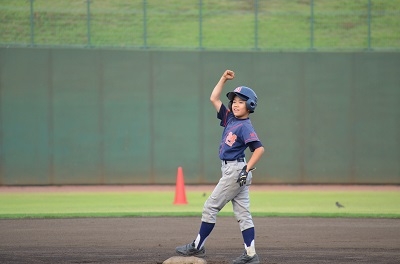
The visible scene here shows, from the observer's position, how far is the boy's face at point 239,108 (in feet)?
30.1

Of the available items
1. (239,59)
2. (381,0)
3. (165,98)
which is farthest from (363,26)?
(165,98)

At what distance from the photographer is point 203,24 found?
909 inches

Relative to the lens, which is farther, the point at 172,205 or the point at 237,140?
the point at 172,205

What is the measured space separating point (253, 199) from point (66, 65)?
6620 mm

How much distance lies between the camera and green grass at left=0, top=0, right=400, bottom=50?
2197cm

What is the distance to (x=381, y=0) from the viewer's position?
917 inches

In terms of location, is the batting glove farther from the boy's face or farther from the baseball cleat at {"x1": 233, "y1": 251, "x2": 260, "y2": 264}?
the baseball cleat at {"x1": 233, "y1": 251, "x2": 260, "y2": 264}

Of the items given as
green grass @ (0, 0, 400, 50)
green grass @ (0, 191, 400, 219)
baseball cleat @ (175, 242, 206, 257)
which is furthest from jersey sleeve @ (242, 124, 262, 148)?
green grass @ (0, 0, 400, 50)

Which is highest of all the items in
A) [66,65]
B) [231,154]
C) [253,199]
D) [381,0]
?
[381,0]

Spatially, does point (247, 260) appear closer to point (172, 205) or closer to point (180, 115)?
point (172, 205)

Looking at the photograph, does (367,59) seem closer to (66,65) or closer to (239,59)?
(239,59)

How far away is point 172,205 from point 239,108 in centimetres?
779

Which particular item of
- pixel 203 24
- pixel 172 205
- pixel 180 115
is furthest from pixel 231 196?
pixel 203 24

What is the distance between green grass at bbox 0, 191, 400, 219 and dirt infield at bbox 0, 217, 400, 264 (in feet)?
2.64
